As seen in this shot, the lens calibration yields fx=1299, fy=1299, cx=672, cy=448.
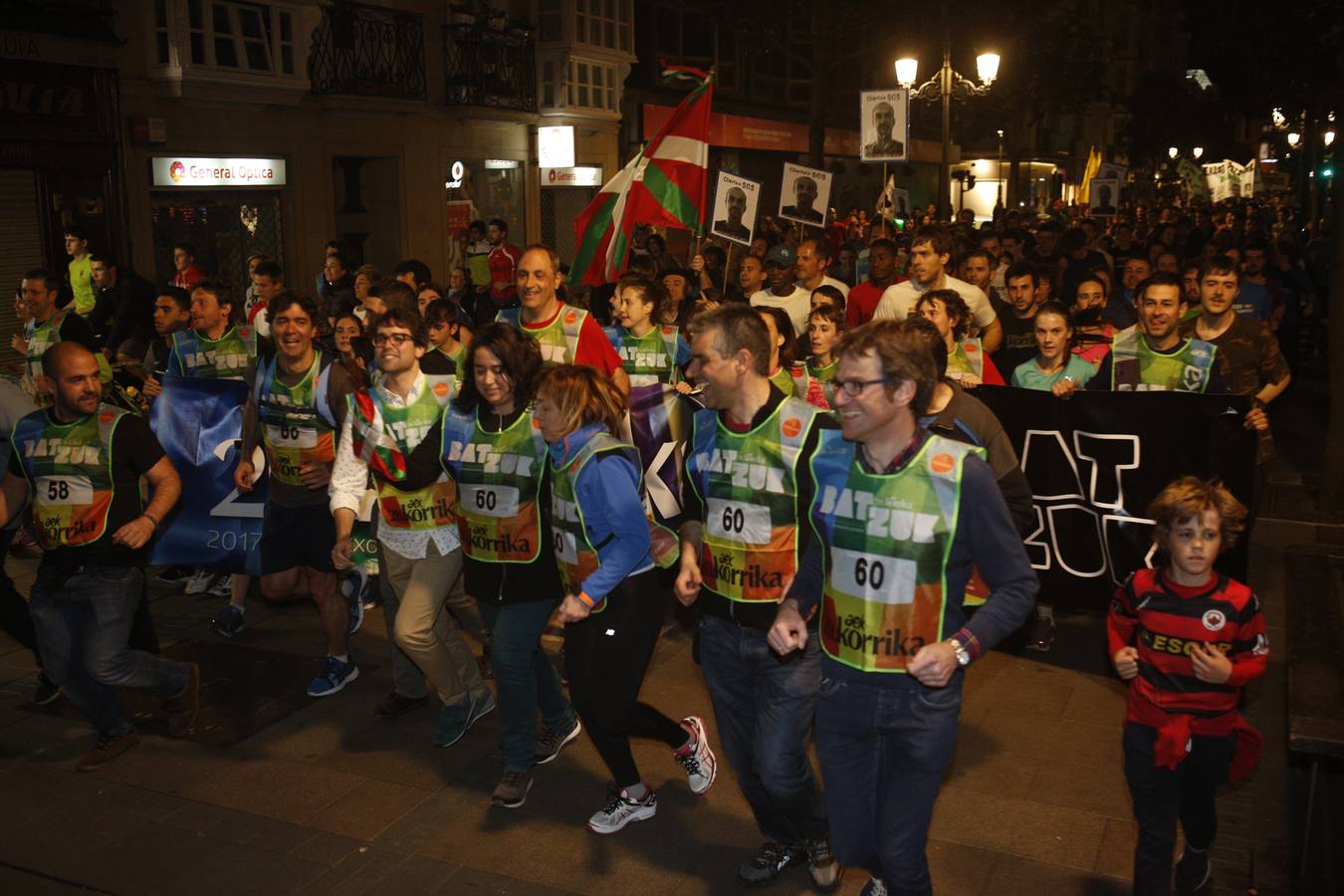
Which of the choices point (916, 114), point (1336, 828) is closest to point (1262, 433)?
point (1336, 828)

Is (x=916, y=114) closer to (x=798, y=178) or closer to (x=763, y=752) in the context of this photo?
(x=798, y=178)

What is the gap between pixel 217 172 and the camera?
772 inches

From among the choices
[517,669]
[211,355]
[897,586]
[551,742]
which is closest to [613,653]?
[517,669]

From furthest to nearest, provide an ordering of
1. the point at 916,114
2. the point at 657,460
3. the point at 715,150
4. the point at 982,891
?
1. the point at 916,114
2. the point at 715,150
3. the point at 657,460
4. the point at 982,891

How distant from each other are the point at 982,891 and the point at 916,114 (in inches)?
2015

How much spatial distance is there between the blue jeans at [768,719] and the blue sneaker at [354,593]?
120 inches

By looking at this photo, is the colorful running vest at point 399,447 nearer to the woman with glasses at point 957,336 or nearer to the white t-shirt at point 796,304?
the woman with glasses at point 957,336

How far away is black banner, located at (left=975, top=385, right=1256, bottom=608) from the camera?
655cm

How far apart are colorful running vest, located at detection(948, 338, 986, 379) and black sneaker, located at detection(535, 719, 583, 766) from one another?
121 inches

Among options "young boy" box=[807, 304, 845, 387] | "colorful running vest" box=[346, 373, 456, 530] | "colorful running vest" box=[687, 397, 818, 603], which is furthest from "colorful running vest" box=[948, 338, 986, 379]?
"colorful running vest" box=[687, 397, 818, 603]

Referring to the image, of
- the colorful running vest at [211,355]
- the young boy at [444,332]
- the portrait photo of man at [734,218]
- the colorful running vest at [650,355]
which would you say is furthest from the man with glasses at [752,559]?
the portrait photo of man at [734,218]

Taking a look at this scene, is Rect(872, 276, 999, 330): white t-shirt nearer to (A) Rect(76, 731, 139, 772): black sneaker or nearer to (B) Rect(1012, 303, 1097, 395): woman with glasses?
(B) Rect(1012, 303, 1097, 395): woman with glasses

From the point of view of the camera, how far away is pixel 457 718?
613cm

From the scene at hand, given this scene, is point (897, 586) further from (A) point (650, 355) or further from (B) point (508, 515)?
(A) point (650, 355)
